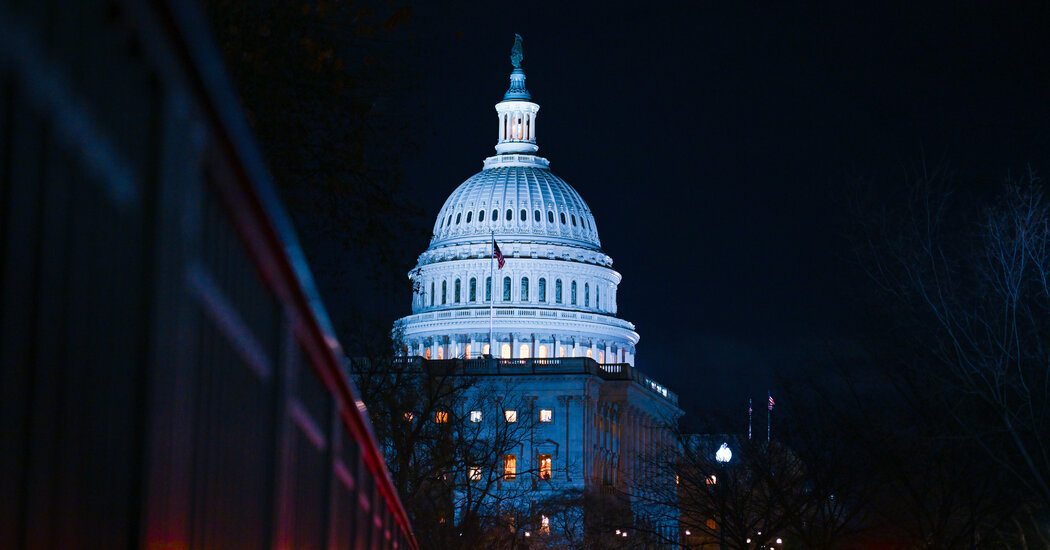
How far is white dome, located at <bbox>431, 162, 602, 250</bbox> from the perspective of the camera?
160 m

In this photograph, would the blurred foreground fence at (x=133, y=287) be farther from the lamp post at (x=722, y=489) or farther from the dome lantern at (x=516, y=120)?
the dome lantern at (x=516, y=120)

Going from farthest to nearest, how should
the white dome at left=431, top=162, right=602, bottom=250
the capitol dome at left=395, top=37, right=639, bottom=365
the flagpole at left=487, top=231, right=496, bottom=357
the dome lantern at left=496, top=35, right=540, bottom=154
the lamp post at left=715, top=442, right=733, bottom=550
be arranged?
the dome lantern at left=496, top=35, right=540, bottom=154 → the white dome at left=431, top=162, right=602, bottom=250 → the capitol dome at left=395, top=37, right=639, bottom=365 → the flagpole at left=487, top=231, right=496, bottom=357 → the lamp post at left=715, top=442, right=733, bottom=550

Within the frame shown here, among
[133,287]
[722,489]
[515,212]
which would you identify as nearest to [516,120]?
[515,212]

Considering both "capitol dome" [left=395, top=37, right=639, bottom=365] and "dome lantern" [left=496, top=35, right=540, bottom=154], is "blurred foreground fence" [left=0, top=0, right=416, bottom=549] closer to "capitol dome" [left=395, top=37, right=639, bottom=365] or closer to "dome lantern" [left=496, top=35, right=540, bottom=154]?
"capitol dome" [left=395, top=37, right=639, bottom=365]

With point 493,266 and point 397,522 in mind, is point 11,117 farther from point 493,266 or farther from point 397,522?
point 493,266

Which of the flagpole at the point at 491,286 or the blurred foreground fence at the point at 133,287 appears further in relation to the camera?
the flagpole at the point at 491,286

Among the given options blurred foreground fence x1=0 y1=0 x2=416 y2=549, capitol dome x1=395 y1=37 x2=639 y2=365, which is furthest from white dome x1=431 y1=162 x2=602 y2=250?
blurred foreground fence x1=0 y1=0 x2=416 y2=549

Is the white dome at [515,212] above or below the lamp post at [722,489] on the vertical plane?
above

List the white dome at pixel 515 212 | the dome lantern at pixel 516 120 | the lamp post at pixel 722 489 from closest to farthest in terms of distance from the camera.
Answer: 1. the lamp post at pixel 722 489
2. the white dome at pixel 515 212
3. the dome lantern at pixel 516 120

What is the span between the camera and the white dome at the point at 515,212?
160500 mm

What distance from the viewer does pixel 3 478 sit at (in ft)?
12.5

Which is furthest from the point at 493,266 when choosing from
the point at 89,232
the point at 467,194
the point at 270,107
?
the point at 89,232

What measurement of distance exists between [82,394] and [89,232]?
45cm

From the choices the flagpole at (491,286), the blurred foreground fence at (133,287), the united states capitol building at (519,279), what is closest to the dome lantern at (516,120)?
the united states capitol building at (519,279)
